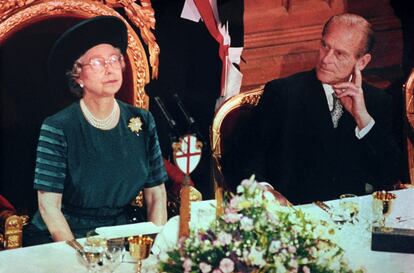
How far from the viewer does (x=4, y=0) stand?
377 cm

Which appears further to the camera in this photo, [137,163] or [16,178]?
[137,163]

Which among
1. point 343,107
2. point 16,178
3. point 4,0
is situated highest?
point 4,0

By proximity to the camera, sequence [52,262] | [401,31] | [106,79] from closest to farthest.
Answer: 1. [52,262]
2. [106,79]
3. [401,31]

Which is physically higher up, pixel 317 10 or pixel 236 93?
pixel 317 10

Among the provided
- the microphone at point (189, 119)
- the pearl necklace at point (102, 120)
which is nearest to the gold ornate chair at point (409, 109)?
the microphone at point (189, 119)

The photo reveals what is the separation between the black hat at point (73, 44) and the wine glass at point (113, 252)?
0.98m

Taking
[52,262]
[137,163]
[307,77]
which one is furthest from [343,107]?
[52,262]

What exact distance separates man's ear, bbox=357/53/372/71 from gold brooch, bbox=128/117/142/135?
50.4 inches

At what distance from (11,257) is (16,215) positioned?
543 millimetres

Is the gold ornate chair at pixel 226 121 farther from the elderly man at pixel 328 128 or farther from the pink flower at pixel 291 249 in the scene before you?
the pink flower at pixel 291 249

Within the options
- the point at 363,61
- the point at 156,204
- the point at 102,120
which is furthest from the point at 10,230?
the point at 363,61

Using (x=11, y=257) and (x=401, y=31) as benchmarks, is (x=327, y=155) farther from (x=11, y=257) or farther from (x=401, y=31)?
(x=11, y=257)

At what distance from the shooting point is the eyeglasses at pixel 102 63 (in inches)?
156

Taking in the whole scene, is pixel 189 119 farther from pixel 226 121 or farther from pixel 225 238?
pixel 225 238
